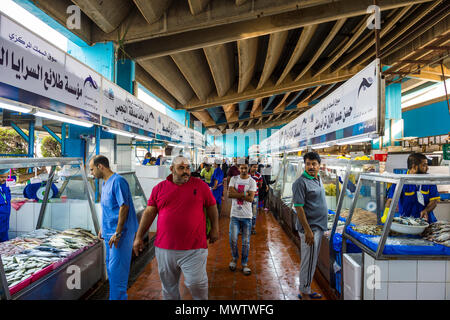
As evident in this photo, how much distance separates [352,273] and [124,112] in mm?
5260

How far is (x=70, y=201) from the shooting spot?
3.89 meters

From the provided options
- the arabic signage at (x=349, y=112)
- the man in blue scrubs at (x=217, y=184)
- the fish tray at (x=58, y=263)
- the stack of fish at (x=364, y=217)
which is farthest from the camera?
the man in blue scrubs at (x=217, y=184)

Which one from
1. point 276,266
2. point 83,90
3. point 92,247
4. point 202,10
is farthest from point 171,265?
point 202,10

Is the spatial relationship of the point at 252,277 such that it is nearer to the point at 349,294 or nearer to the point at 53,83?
the point at 349,294

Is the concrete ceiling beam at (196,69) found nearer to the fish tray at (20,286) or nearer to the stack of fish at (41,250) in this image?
the stack of fish at (41,250)

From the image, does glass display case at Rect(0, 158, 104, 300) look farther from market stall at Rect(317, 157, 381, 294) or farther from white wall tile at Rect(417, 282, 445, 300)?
white wall tile at Rect(417, 282, 445, 300)

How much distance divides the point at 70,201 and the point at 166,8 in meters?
5.13

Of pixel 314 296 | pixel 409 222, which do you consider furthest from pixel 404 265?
pixel 314 296

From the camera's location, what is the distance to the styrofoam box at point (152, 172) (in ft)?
20.5

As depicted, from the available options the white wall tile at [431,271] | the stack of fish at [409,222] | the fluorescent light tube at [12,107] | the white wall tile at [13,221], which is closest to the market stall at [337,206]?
the stack of fish at [409,222]

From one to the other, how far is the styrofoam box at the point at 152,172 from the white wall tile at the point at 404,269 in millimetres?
5246

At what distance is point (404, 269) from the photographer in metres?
2.07

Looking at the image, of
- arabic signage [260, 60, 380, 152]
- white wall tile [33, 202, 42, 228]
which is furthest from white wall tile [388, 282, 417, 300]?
white wall tile [33, 202, 42, 228]

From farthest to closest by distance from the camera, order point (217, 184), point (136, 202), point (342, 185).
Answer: point (217, 184) < point (136, 202) < point (342, 185)
